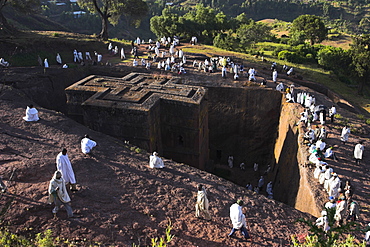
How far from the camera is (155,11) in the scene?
80750 millimetres

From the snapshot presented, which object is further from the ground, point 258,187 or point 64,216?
point 64,216

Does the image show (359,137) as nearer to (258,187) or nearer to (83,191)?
(258,187)

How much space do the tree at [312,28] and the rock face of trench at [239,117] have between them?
92.5 ft

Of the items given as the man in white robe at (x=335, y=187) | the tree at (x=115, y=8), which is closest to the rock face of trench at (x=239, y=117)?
the man in white robe at (x=335, y=187)

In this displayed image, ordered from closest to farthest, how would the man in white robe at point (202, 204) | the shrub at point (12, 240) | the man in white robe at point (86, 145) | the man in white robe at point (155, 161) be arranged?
1. the shrub at point (12, 240)
2. the man in white robe at point (202, 204)
3. the man in white robe at point (86, 145)
4. the man in white robe at point (155, 161)

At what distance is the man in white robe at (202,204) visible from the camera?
845 cm

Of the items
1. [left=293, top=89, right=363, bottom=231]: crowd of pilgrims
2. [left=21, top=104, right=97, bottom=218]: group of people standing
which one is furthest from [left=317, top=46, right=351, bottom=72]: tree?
[left=21, top=104, right=97, bottom=218]: group of people standing

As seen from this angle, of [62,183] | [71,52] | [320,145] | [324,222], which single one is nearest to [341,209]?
[324,222]

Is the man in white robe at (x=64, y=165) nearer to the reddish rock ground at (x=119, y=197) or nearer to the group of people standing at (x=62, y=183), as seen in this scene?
the group of people standing at (x=62, y=183)

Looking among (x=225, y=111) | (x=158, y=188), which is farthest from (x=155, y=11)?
(x=158, y=188)

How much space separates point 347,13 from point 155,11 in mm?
59932

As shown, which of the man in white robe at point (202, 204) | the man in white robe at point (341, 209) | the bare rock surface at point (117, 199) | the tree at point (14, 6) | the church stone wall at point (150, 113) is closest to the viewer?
the bare rock surface at point (117, 199)

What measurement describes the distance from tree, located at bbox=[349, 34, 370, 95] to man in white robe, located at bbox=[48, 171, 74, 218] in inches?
1220

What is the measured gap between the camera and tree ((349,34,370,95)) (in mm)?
30031
